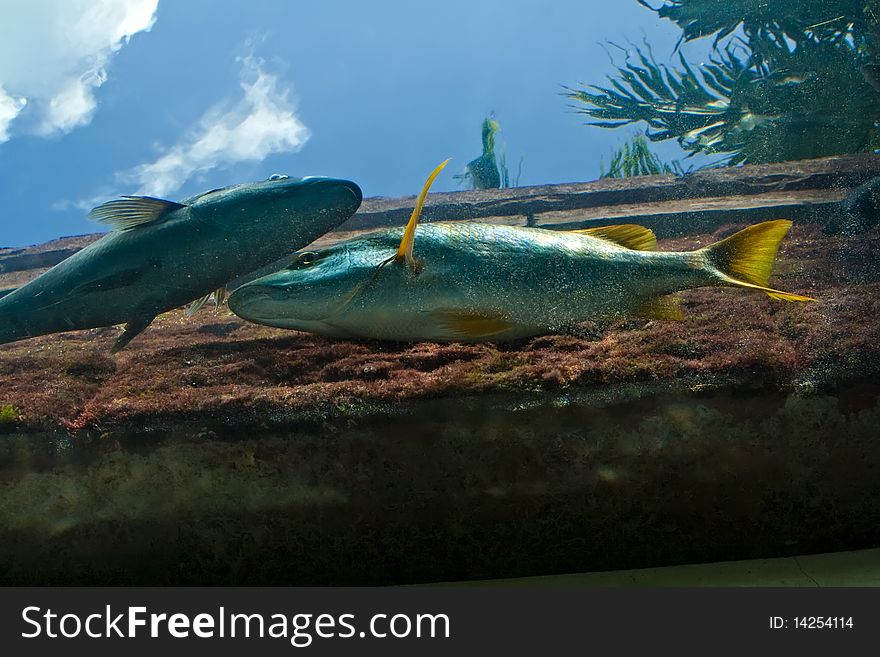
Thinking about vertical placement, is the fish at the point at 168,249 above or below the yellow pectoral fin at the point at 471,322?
above

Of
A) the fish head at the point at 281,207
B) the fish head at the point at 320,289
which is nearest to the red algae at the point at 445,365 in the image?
the fish head at the point at 320,289

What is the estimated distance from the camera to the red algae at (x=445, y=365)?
63.4 inches

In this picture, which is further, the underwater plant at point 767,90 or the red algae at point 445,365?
the underwater plant at point 767,90

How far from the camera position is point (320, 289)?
197cm

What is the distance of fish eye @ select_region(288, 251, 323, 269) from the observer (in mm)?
2084

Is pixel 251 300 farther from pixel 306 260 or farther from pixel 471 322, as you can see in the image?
pixel 471 322

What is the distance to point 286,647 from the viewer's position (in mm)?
1380

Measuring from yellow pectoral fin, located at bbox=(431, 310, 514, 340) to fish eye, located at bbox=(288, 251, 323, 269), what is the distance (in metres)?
0.45

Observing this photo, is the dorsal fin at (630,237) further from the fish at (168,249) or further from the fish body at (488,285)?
the fish at (168,249)

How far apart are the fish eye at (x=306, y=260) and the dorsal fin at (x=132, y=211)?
0.75 m

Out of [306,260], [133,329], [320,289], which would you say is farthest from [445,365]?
[133,329]

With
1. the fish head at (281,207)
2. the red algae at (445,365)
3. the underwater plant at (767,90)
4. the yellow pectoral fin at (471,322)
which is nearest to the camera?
the red algae at (445,365)

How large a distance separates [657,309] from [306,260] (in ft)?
3.81

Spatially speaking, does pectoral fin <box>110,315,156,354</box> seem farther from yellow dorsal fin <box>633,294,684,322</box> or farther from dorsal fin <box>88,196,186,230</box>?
yellow dorsal fin <box>633,294,684,322</box>
